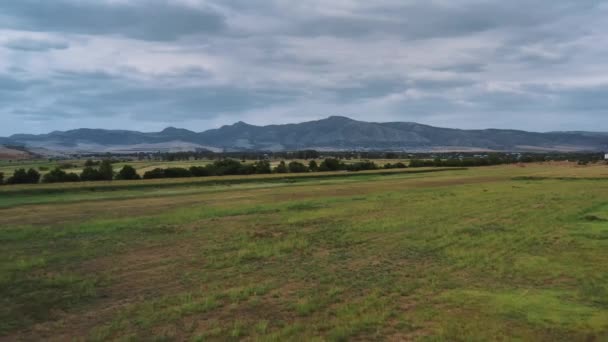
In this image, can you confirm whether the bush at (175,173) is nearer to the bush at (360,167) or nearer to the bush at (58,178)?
the bush at (58,178)

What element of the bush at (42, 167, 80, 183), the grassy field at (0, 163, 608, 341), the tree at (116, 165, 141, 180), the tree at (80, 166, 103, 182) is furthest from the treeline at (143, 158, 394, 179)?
the grassy field at (0, 163, 608, 341)

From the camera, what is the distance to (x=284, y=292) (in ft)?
42.2

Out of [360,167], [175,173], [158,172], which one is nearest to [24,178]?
[158,172]

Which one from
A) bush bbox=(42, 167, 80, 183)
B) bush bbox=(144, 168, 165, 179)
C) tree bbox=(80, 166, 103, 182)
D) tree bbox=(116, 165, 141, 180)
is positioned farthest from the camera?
bush bbox=(144, 168, 165, 179)

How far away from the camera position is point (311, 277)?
47.6 ft

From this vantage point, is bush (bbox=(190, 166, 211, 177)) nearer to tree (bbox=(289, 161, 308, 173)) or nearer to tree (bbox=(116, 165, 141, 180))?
tree (bbox=(116, 165, 141, 180))

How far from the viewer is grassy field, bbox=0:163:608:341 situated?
10.1 metres

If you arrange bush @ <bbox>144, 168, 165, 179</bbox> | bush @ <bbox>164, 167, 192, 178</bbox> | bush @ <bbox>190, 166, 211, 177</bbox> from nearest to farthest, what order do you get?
bush @ <bbox>144, 168, 165, 179</bbox>
bush @ <bbox>164, 167, 192, 178</bbox>
bush @ <bbox>190, 166, 211, 177</bbox>

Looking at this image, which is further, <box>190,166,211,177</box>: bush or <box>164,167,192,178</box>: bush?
<box>190,166,211,177</box>: bush

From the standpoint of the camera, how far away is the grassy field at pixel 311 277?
10086mm

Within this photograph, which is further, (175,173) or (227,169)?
(227,169)

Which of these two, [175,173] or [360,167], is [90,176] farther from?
[360,167]

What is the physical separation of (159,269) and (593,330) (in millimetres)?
12374

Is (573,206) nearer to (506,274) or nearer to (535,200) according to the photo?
(535,200)
